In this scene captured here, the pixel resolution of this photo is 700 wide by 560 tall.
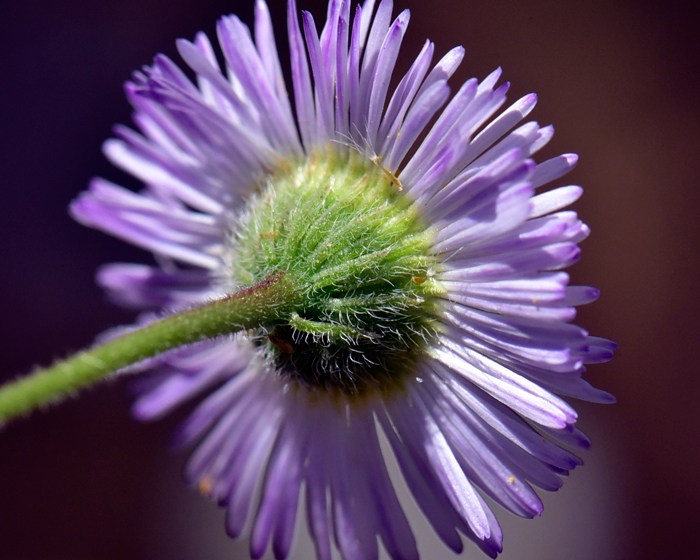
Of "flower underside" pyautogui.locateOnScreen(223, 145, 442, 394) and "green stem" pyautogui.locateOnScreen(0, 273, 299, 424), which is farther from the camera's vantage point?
"flower underside" pyautogui.locateOnScreen(223, 145, 442, 394)

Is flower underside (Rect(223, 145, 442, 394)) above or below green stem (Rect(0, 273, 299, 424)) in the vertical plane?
above

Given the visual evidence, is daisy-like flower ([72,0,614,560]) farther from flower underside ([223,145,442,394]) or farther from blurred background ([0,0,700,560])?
blurred background ([0,0,700,560])

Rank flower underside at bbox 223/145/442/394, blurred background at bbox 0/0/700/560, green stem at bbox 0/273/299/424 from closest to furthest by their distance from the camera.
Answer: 1. green stem at bbox 0/273/299/424
2. flower underside at bbox 223/145/442/394
3. blurred background at bbox 0/0/700/560

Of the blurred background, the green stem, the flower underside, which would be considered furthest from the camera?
the blurred background

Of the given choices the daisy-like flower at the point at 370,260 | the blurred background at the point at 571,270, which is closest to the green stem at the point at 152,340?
the daisy-like flower at the point at 370,260

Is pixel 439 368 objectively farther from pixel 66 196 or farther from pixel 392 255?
pixel 66 196

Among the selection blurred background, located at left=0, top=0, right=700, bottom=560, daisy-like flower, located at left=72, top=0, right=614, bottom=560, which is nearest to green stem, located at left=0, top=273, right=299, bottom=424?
daisy-like flower, located at left=72, top=0, right=614, bottom=560
